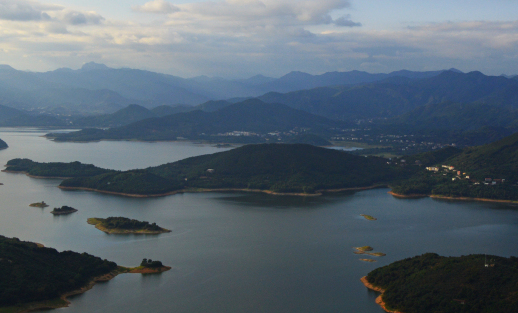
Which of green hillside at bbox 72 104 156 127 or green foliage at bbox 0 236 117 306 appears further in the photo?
green hillside at bbox 72 104 156 127

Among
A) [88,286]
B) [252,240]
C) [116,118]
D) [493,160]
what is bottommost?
[88,286]

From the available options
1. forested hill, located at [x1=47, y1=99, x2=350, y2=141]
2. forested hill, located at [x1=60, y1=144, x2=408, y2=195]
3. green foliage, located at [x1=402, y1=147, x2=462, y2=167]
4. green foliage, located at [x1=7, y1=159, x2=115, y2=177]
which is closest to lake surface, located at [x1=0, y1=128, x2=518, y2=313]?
forested hill, located at [x1=60, y1=144, x2=408, y2=195]

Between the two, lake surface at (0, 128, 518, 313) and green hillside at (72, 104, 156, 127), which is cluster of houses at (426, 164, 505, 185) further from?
green hillside at (72, 104, 156, 127)

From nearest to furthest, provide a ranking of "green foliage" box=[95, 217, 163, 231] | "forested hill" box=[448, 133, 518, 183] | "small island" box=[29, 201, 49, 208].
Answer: "green foliage" box=[95, 217, 163, 231] < "small island" box=[29, 201, 49, 208] < "forested hill" box=[448, 133, 518, 183]

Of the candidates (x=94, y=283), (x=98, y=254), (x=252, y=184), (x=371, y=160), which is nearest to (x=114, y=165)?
(x=252, y=184)

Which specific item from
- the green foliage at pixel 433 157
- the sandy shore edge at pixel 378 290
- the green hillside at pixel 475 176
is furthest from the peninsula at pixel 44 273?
the green foliage at pixel 433 157

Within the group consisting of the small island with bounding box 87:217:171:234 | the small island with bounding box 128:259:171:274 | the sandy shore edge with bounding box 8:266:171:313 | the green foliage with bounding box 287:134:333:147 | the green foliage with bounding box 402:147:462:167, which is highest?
the green foliage with bounding box 287:134:333:147

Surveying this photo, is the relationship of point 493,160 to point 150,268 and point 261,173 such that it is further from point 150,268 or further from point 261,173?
point 150,268

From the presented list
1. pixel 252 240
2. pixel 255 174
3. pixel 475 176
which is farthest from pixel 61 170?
pixel 475 176
